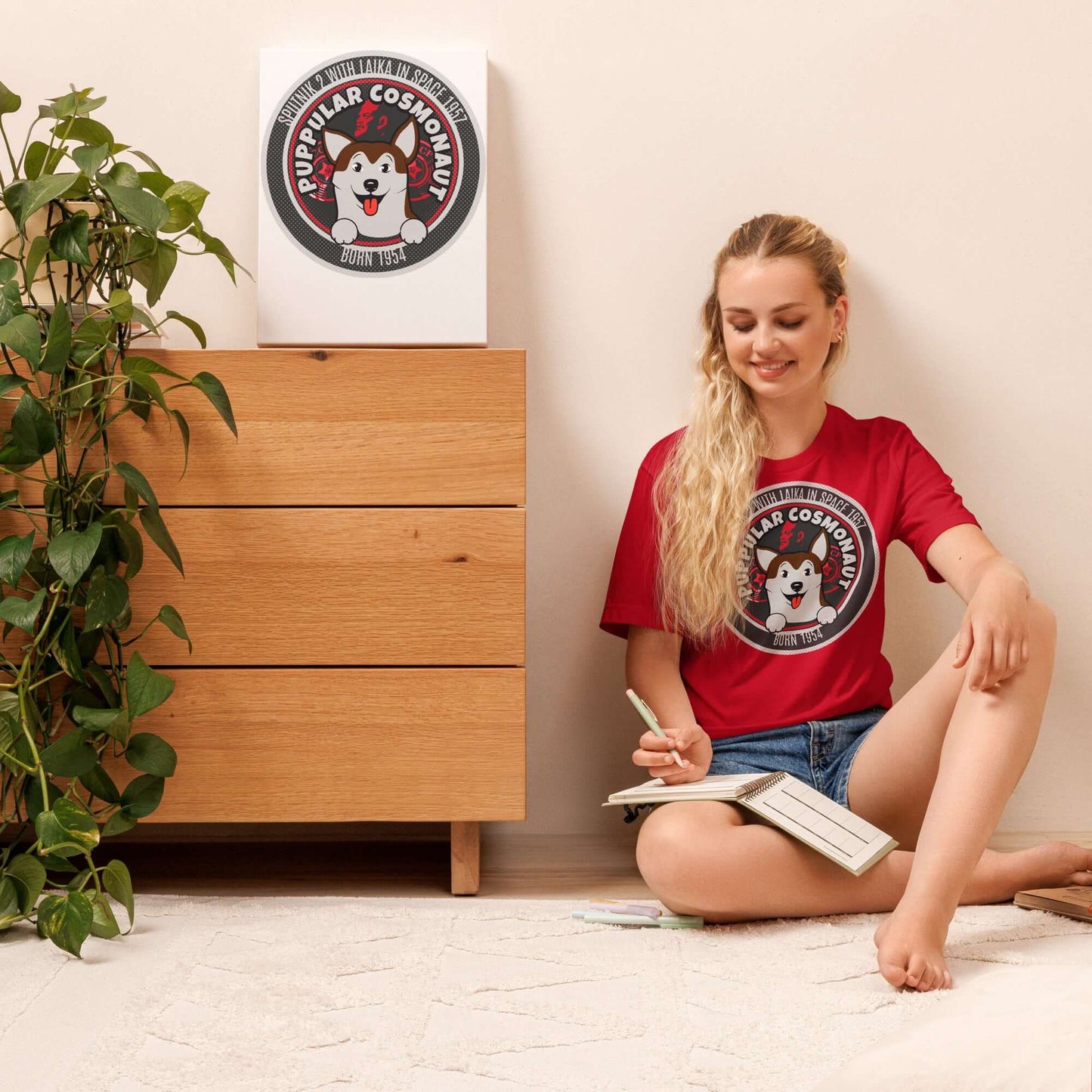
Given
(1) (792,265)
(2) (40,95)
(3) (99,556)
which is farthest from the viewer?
(2) (40,95)

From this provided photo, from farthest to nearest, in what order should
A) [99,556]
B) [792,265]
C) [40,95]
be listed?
1. [40,95]
2. [792,265]
3. [99,556]

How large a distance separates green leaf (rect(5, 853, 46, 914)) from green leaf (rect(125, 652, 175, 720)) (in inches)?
6.8

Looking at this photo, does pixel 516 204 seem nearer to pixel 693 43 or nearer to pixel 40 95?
pixel 693 43

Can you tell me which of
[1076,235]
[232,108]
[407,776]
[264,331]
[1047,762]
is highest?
[232,108]

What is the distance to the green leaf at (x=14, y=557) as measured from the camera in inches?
44.1

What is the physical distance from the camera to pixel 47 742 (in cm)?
120

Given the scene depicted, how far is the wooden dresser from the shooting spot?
128 centimetres

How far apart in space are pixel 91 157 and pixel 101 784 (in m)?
0.67

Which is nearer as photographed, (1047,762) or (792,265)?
(792,265)

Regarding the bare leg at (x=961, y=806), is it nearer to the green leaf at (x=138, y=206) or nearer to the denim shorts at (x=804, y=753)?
the denim shorts at (x=804, y=753)

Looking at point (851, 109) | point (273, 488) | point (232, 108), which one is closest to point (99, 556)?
point (273, 488)

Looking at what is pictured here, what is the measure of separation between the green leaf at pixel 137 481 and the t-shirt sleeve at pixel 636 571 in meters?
0.58

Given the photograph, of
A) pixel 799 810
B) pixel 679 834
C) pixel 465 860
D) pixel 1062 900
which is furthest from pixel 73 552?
pixel 1062 900

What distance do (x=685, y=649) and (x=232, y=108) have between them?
97 centimetres
